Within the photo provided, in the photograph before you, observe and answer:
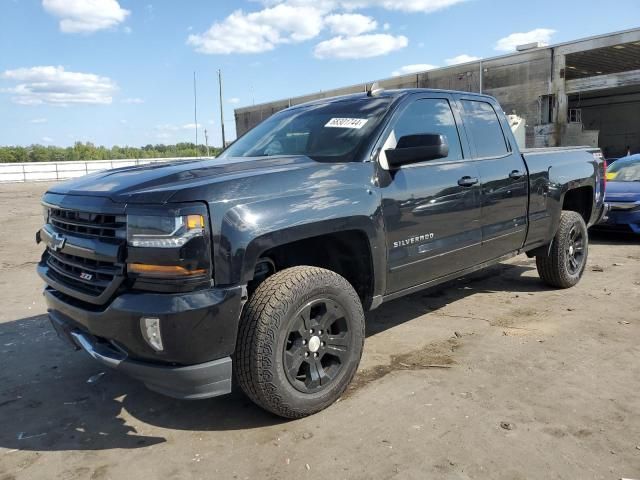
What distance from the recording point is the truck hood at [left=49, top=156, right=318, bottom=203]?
2701mm

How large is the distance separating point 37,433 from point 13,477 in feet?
1.45

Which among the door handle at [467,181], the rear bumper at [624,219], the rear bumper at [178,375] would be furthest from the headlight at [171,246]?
the rear bumper at [624,219]

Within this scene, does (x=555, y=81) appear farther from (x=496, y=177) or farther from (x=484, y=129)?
(x=496, y=177)

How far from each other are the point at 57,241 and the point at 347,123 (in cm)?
206

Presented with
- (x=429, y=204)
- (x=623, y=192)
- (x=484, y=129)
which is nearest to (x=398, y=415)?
(x=429, y=204)

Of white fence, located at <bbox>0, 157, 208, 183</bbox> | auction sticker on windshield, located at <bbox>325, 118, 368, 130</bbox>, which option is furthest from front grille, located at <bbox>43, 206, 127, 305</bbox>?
white fence, located at <bbox>0, 157, 208, 183</bbox>

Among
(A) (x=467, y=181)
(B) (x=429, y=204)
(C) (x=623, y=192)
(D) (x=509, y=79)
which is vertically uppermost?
(D) (x=509, y=79)

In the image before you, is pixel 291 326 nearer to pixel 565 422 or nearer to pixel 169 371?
pixel 169 371

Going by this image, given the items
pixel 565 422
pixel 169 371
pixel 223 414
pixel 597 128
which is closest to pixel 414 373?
pixel 565 422

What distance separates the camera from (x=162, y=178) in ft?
A: 9.56

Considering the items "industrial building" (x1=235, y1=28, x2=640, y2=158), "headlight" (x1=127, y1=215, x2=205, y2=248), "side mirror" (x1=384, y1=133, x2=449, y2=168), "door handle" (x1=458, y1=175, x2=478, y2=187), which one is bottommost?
"headlight" (x1=127, y1=215, x2=205, y2=248)

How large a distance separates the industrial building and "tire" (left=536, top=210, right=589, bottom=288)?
24.4 metres

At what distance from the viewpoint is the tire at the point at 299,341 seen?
9.21 ft

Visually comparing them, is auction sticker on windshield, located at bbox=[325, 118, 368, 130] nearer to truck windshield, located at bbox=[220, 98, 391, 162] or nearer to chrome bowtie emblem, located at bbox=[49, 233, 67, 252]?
truck windshield, located at bbox=[220, 98, 391, 162]
